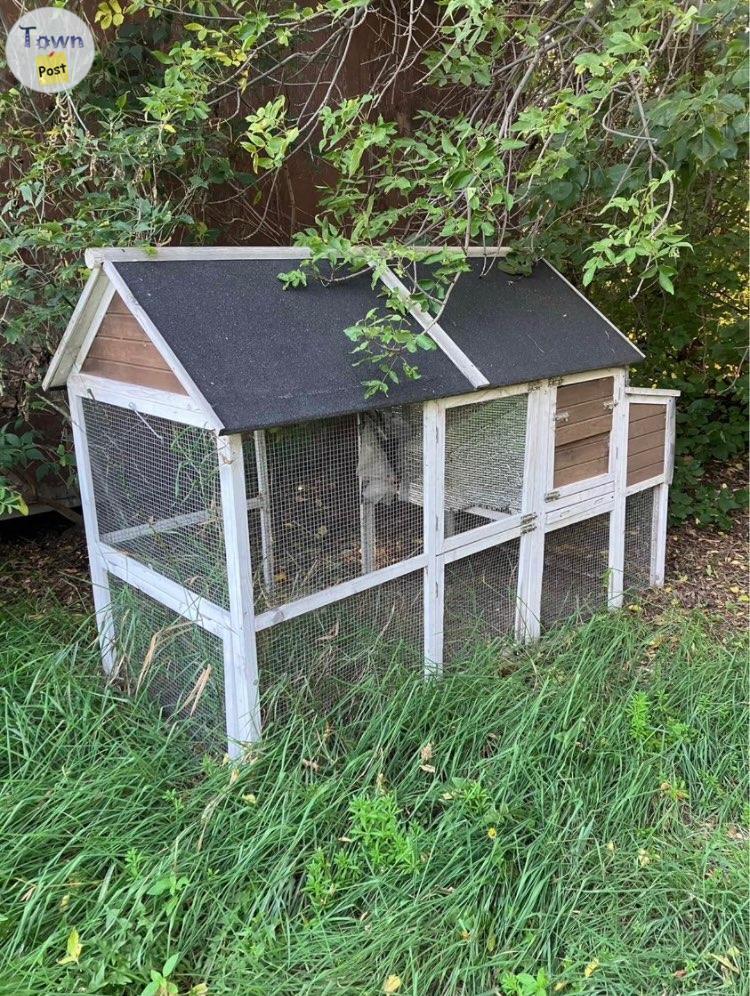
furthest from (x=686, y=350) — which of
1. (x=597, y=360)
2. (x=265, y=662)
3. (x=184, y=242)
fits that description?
(x=265, y=662)

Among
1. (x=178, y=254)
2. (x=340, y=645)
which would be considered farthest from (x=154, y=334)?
(x=340, y=645)

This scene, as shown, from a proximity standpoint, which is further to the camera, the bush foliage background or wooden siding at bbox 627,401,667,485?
wooden siding at bbox 627,401,667,485

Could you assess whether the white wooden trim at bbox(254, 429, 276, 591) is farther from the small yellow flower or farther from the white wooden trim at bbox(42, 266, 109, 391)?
the small yellow flower

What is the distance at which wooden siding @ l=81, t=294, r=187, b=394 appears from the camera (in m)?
2.31

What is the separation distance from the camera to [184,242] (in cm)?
411

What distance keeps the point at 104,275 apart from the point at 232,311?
43cm

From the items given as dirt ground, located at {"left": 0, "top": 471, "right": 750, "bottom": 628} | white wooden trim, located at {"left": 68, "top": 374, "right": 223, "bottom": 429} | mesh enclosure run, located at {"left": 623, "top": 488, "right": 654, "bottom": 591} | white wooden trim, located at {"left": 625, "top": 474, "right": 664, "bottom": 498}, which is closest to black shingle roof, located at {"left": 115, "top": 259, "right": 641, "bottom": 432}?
white wooden trim, located at {"left": 68, "top": 374, "right": 223, "bottom": 429}

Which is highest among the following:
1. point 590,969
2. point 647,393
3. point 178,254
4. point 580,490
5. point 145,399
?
point 178,254

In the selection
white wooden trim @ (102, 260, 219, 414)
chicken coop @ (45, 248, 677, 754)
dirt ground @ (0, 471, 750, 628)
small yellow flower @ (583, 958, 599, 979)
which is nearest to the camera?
small yellow flower @ (583, 958, 599, 979)

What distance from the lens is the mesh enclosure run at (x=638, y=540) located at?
3842 mm

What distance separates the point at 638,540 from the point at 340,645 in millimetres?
2032

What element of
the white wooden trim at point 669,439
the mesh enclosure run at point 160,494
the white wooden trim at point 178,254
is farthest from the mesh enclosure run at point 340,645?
the white wooden trim at point 669,439

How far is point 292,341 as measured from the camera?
2.42 m

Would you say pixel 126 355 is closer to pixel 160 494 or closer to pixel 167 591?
pixel 160 494
